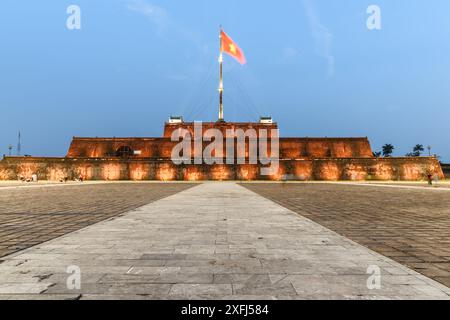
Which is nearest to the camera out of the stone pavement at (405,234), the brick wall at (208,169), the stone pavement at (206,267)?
the stone pavement at (206,267)

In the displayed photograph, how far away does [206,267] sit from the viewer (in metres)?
3.35

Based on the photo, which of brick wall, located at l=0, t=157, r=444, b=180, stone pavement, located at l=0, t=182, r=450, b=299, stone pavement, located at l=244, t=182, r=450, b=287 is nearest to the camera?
stone pavement, located at l=0, t=182, r=450, b=299

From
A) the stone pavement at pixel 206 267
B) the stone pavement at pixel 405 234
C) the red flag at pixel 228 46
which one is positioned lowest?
Answer: the stone pavement at pixel 405 234

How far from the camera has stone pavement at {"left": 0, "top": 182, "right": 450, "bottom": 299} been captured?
2.62m

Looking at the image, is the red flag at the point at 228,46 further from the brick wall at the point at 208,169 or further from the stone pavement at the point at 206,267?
the stone pavement at the point at 206,267

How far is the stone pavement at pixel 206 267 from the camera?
2.62 metres

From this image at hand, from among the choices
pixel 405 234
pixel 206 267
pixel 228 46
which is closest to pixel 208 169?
pixel 228 46

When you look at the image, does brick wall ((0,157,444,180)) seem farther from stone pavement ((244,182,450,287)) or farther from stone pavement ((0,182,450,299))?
stone pavement ((0,182,450,299))

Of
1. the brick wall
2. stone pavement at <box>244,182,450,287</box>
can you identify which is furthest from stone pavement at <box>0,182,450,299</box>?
the brick wall

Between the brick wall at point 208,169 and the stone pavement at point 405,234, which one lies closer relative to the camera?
the stone pavement at point 405,234

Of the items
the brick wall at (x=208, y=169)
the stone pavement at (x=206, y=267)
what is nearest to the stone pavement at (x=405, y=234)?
the stone pavement at (x=206, y=267)

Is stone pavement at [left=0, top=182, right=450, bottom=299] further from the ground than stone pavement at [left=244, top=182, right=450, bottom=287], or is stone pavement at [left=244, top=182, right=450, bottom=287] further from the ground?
stone pavement at [left=0, top=182, right=450, bottom=299]
